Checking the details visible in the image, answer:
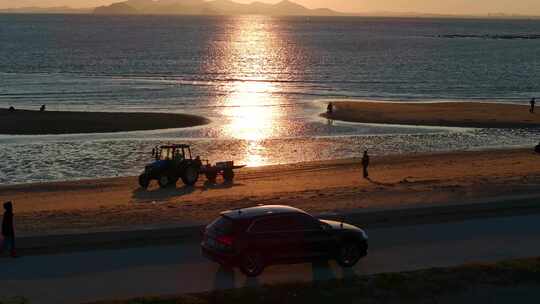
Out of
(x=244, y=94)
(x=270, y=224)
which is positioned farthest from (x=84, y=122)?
(x=270, y=224)

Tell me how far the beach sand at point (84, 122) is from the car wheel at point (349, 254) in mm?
35094

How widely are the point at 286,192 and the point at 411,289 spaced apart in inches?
539

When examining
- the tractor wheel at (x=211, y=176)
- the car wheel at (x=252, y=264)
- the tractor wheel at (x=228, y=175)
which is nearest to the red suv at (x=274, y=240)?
the car wheel at (x=252, y=264)

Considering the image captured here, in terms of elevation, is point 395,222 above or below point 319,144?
above

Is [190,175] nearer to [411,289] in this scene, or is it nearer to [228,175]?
[228,175]

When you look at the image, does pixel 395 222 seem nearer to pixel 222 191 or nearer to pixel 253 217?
pixel 253 217

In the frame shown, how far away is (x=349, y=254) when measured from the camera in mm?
15289

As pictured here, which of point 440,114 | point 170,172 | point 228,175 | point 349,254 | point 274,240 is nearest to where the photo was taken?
point 274,240

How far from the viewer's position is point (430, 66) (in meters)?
119

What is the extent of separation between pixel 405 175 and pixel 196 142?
1560cm

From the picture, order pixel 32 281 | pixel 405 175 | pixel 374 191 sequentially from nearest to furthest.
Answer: pixel 32 281, pixel 374 191, pixel 405 175

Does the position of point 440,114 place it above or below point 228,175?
below

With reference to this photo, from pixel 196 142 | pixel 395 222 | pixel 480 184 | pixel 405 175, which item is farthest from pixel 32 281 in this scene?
pixel 196 142

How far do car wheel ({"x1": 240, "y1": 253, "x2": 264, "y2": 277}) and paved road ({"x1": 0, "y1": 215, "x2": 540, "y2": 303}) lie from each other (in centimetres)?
15
